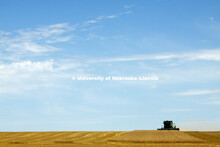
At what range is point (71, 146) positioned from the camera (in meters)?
35.7

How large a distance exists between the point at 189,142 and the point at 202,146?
5.87 m

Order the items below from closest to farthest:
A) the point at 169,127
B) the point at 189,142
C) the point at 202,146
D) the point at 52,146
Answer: the point at 202,146 → the point at 52,146 → the point at 189,142 → the point at 169,127

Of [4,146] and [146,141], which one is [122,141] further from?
[4,146]

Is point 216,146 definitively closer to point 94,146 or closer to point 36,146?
point 94,146

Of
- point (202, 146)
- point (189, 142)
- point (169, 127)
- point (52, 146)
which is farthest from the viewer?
point (169, 127)

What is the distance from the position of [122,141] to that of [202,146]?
1102 cm

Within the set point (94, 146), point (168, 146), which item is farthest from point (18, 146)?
point (168, 146)

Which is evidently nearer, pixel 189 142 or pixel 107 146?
pixel 107 146

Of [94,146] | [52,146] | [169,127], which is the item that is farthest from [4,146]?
[169,127]

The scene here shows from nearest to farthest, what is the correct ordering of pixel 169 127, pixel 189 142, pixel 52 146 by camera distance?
pixel 52 146
pixel 189 142
pixel 169 127

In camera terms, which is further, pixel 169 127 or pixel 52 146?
pixel 169 127

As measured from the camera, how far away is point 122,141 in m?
40.9

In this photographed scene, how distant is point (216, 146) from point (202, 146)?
197cm

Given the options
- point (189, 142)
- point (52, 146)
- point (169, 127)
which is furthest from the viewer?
point (169, 127)
